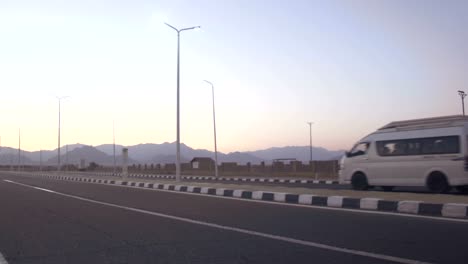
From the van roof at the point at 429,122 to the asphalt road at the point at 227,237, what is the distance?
6603 mm

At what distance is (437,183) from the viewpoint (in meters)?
18.6

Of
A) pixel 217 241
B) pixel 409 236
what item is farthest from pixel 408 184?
pixel 217 241

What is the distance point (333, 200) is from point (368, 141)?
5888 millimetres

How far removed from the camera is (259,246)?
28.2 feet

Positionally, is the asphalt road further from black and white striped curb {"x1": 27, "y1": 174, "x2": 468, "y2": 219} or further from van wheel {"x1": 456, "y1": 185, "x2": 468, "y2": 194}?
van wheel {"x1": 456, "y1": 185, "x2": 468, "y2": 194}

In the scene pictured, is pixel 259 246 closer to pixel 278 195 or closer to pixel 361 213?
pixel 361 213

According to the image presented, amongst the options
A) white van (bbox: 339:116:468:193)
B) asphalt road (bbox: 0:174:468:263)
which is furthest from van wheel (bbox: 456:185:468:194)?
asphalt road (bbox: 0:174:468:263)

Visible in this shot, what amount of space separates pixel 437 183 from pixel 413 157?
1183 millimetres

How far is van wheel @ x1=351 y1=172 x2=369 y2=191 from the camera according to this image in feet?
69.7

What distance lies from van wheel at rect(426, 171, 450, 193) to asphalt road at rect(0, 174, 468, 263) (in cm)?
579

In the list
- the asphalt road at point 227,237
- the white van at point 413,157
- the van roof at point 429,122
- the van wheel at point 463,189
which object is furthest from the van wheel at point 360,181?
the asphalt road at point 227,237

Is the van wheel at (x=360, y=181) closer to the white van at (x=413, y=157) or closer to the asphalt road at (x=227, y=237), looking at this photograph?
the white van at (x=413, y=157)

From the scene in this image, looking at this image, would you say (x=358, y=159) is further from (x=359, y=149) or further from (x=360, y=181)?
(x=360, y=181)

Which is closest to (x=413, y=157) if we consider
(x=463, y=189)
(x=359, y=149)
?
(x=463, y=189)
